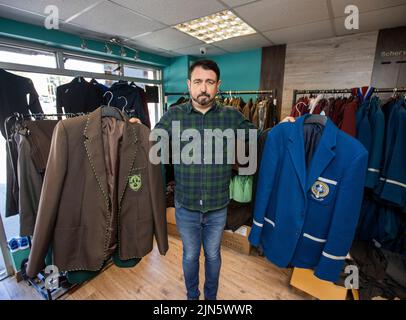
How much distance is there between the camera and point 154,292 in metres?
1.77

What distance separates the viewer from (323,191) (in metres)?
1.08

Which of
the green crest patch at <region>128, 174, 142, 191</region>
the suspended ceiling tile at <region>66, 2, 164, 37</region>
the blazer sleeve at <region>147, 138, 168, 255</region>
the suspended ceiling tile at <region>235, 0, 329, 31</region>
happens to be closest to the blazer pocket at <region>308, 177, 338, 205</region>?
the blazer sleeve at <region>147, 138, 168, 255</region>

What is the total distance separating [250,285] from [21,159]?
2071mm

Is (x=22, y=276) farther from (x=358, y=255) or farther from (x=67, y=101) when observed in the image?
(x=358, y=255)

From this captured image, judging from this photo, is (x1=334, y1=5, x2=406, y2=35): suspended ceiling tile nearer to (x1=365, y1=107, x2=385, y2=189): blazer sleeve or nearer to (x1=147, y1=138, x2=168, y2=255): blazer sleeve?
(x1=365, y1=107, x2=385, y2=189): blazer sleeve

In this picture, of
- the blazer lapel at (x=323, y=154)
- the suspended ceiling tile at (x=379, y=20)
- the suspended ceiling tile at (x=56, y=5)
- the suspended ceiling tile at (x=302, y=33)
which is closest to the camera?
the blazer lapel at (x=323, y=154)

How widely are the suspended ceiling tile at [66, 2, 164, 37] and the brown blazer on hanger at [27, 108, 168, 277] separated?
4.32 ft

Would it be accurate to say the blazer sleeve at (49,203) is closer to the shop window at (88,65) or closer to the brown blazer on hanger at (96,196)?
the brown blazer on hanger at (96,196)

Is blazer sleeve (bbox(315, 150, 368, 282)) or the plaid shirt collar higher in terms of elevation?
the plaid shirt collar

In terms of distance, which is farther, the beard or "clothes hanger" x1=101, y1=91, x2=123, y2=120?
the beard

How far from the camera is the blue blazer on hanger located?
40.6 inches

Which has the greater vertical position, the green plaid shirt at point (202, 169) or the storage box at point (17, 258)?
the green plaid shirt at point (202, 169)

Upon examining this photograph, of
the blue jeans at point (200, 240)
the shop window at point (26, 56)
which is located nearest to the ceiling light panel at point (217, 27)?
the shop window at point (26, 56)

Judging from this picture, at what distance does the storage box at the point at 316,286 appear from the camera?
1.56m
